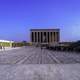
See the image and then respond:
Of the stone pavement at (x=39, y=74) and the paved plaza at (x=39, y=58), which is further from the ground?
the stone pavement at (x=39, y=74)

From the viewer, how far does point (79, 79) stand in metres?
11.1

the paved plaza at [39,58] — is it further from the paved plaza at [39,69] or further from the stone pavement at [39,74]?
the stone pavement at [39,74]

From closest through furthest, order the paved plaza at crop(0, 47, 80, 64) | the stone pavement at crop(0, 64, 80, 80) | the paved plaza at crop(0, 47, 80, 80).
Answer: the stone pavement at crop(0, 64, 80, 80), the paved plaza at crop(0, 47, 80, 80), the paved plaza at crop(0, 47, 80, 64)

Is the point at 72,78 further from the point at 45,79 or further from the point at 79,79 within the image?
the point at 45,79

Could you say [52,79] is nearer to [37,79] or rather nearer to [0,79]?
[37,79]

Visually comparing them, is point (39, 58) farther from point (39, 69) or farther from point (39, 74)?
point (39, 74)

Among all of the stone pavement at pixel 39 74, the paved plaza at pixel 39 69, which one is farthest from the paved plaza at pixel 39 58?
the stone pavement at pixel 39 74

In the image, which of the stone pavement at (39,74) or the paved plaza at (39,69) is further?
the paved plaza at (39,69)

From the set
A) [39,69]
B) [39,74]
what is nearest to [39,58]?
[39,69]

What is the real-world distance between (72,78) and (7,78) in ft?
10.3

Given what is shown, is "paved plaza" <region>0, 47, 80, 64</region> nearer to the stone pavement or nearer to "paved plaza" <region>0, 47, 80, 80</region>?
"paved plaza" <region>0, 47, 80, 80</region>

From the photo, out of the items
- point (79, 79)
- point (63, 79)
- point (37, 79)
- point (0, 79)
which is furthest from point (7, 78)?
point (79, 79)

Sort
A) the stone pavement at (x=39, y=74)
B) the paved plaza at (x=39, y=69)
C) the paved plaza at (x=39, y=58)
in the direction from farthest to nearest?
the paved plaza at (x=39, y=58) → the paved plaza at (x=39, y=69) → the stone pavement at (x=39, y=74)

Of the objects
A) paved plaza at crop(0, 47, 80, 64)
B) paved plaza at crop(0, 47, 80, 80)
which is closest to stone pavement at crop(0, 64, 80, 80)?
paved plaza at crop(0, 47, 80, 80)
